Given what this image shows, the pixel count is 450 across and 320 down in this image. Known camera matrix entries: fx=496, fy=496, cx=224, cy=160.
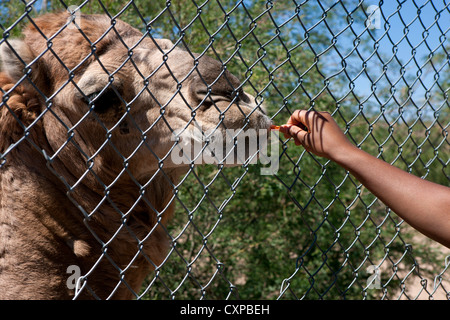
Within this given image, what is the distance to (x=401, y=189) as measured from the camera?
212cm

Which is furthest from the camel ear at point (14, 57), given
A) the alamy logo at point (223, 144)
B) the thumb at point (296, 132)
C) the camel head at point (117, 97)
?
the thumb at point (296, 132)

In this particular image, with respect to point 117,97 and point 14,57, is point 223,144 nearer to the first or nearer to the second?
point 117,97

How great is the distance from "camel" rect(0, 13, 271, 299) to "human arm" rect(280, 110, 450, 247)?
0.61 metres

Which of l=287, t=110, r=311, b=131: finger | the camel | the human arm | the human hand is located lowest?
the human arm

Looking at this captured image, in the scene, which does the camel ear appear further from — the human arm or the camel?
the human arm

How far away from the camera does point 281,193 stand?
245 inches

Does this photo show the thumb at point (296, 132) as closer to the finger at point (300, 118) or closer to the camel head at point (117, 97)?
the finger at point (300, 118)

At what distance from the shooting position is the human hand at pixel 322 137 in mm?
2281

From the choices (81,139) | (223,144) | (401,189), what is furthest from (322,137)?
(81,139)

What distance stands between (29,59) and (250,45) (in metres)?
3.43

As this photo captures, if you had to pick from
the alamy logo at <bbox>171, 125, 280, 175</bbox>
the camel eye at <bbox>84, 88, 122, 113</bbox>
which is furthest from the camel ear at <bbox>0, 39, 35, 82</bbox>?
the alamy logo at <bbox>171, 125, 280, 175</bbox>

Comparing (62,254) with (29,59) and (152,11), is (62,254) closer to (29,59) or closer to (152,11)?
(29,59)

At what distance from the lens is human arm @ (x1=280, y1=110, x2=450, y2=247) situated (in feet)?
6.83
